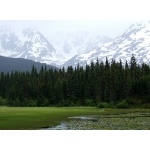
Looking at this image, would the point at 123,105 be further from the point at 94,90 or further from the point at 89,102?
the point at 94,90

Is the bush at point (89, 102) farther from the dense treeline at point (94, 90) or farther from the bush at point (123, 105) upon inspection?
the bush at point (123, 105)

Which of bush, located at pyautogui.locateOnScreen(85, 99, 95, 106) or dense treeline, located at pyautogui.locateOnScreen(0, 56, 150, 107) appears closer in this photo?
dense treeline, located at pyautogui.locateOnScreen(0, 56, 150, 107)

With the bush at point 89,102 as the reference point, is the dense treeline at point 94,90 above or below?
above

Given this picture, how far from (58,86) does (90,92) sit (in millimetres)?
17032

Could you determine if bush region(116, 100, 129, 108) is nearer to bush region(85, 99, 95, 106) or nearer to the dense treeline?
the dense treeline

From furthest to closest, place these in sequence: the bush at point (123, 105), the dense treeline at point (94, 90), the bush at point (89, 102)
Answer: the bush at point (89, 102)
the dense treeline at point (94, 90)
the bush at point (123, 105)

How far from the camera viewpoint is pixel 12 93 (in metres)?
199

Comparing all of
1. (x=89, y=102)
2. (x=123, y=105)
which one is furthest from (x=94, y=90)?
(x=123, y=105)

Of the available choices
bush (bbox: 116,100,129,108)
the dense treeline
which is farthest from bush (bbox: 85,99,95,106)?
bush (bbox: 116,100,129,108)

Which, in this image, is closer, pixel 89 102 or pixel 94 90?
pixel 89 102

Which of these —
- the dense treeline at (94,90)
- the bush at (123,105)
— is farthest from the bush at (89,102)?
the bush at (123,105)

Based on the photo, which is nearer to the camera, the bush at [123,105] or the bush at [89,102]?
the bush at [123,105]

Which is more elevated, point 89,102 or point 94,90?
point 94,90
